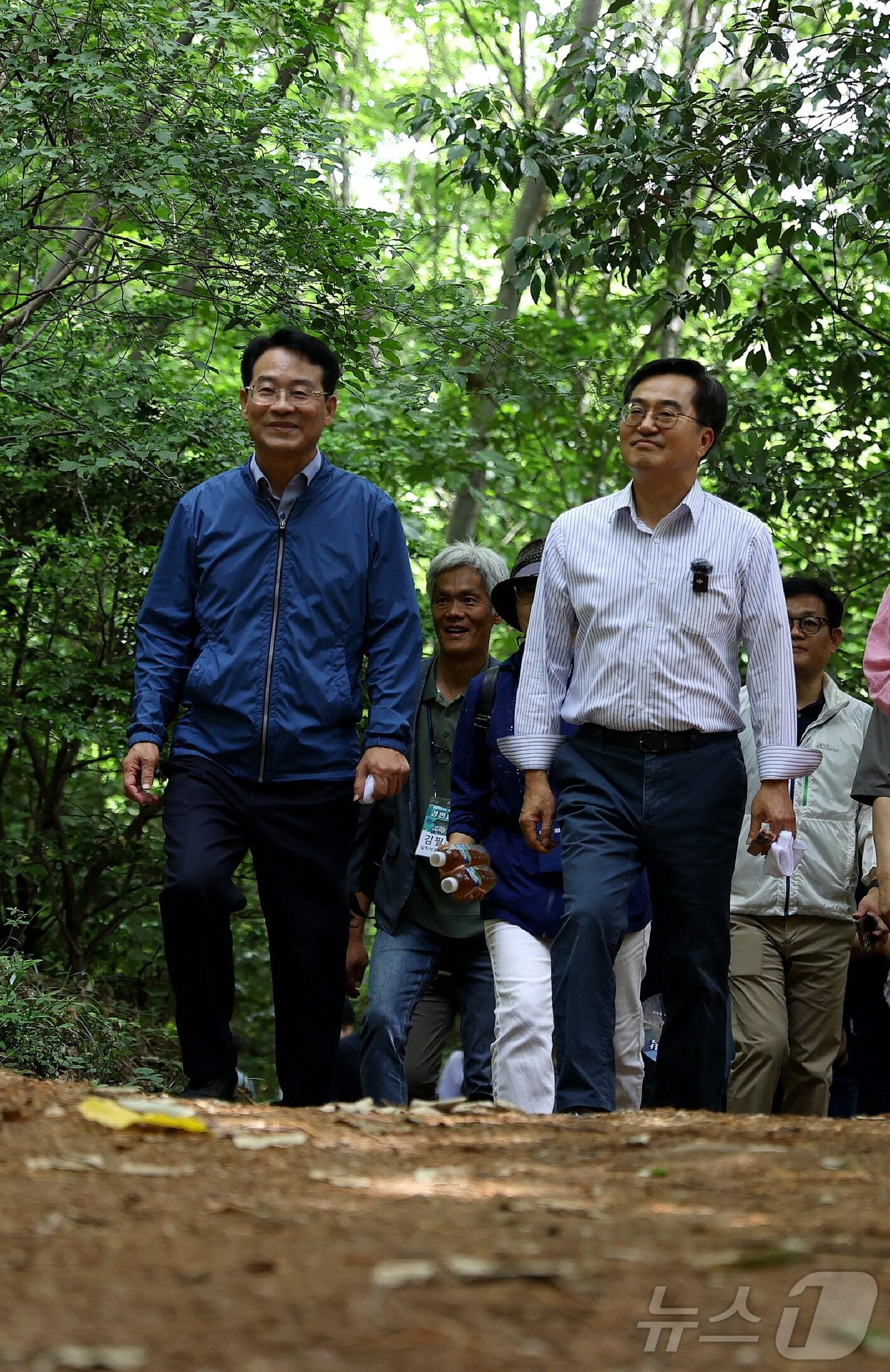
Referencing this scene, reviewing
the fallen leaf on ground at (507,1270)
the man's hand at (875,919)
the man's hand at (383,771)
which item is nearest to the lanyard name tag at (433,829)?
the man's hand at (383,771)

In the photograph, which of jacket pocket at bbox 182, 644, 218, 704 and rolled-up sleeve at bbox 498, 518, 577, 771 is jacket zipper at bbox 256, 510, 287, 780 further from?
rolled-up sleeve at bbox 498, 518, 577, 771

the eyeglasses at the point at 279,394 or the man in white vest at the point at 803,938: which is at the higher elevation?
the eyeglasses at the point at 279,394

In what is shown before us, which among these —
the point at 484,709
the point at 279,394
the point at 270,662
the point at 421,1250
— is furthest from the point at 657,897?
the point at 421,1250

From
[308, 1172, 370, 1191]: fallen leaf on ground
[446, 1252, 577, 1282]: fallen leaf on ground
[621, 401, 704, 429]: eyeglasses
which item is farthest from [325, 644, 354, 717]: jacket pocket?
[446, 1252, 577, 1282]: fallen leaf on ground

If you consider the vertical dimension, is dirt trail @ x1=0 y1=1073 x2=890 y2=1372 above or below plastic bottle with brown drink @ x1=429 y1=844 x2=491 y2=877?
below

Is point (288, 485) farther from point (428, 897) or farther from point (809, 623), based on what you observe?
point (809, 623)

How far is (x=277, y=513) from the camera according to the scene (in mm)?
5273

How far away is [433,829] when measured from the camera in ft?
19.3

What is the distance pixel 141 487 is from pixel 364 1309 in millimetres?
7159

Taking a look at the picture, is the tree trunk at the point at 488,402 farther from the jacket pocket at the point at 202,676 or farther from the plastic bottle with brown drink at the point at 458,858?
the jacket pocket at the point at 202,676

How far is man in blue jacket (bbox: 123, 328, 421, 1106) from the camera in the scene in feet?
16.0

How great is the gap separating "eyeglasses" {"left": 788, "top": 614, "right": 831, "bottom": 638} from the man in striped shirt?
183cm

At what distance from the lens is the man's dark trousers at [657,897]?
4484 millimetres

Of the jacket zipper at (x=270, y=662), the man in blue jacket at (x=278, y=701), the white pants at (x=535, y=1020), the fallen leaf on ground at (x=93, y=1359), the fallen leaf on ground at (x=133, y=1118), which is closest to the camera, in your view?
the fallen leaf on ground at (x=93, y=1359)
